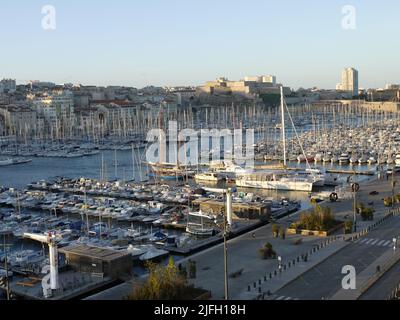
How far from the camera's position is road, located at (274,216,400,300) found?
7.15 metres

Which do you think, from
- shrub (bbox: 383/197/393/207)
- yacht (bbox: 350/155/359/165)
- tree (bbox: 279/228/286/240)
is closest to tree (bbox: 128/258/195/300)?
tree (bbox: 279/228/286/240)

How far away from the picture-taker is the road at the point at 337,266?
715cm

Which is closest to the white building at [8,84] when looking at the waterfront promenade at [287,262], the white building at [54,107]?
the white building at [54,107]

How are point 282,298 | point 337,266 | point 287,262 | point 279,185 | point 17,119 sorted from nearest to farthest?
1. point 282,298
2. point 337,266
3. point 287,262
4. point 279,185
5. point 17,119

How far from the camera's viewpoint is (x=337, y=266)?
832 centimetres

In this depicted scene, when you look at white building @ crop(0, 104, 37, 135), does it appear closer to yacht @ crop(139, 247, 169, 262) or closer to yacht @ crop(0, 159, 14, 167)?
yacht @ crop(0, 159, 14, 167)

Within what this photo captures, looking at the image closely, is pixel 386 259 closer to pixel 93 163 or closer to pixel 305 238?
pixel 305 238

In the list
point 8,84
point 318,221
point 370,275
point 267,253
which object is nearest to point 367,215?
point 318,221

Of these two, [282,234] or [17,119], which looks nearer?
[282,234]

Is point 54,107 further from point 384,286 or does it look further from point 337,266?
point 384,286

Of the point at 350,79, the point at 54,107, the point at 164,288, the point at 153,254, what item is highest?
the point at 350,79

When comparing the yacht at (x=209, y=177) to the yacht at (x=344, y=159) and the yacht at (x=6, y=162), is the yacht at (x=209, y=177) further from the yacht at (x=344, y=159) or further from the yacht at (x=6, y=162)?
the yacht at (x=6, y=162)

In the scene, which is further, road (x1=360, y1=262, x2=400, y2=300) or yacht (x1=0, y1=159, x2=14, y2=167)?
yacht (x1=0, y1=159, x2=14, y2=167)
